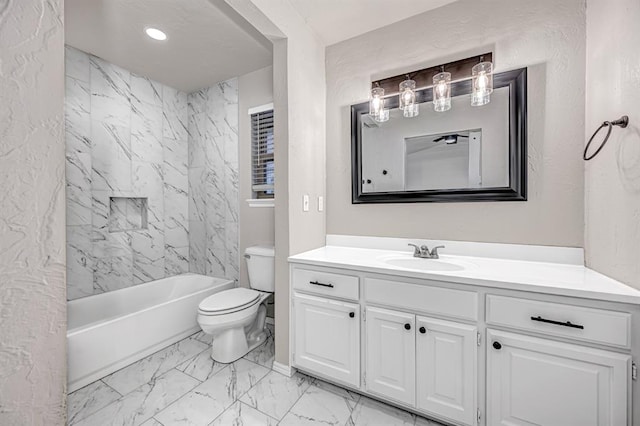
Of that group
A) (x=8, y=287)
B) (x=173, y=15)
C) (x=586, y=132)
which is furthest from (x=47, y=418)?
(x=586, y=132)

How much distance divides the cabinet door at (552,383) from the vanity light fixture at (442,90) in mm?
1379

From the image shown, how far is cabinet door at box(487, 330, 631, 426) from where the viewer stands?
3.40ft

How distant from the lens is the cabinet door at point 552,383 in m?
1.04

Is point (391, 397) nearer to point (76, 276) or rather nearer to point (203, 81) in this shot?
point (76, 276)

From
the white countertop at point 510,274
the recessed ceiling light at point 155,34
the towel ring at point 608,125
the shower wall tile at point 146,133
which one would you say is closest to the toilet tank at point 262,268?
the white countertop at point 510,274

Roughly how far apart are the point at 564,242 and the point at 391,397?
131 cm

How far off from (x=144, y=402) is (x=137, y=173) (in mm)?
2132

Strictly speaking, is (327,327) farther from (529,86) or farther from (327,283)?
(529,86)

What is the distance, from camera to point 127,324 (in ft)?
6.48

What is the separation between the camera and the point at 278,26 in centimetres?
169

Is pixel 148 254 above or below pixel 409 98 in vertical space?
below

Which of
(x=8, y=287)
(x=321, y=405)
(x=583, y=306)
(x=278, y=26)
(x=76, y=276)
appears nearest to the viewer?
(x=8, y=287)

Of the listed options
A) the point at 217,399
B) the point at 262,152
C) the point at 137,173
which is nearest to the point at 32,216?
the point at 217,399

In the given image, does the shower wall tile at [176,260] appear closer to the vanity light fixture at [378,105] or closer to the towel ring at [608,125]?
the vanity light fixture at [378,105]
